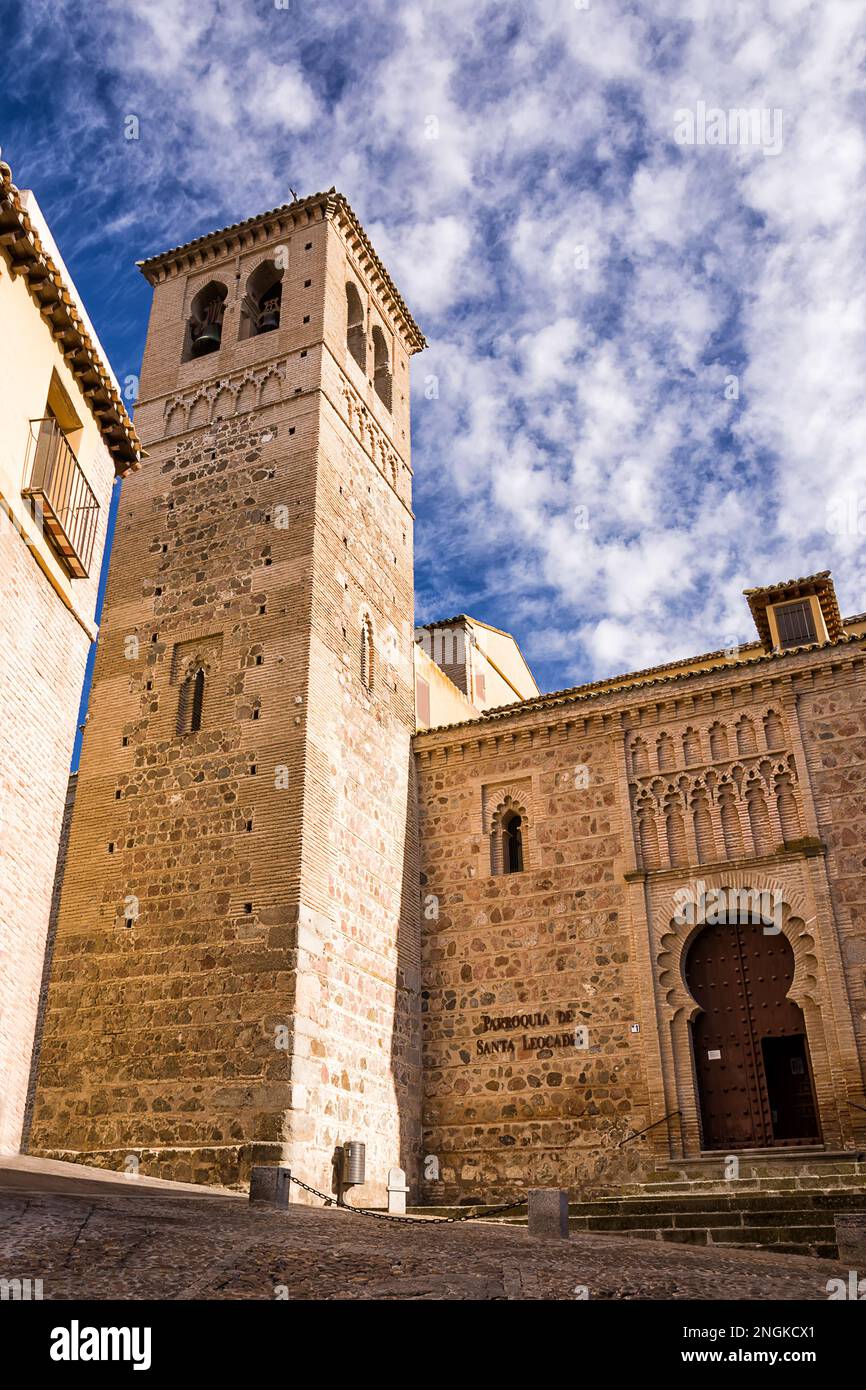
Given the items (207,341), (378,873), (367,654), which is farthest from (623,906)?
(207,341)

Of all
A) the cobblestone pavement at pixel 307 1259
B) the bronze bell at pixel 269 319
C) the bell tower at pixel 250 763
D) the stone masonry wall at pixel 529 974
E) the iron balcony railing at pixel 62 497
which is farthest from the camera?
the bronze bell at pixel 269 319

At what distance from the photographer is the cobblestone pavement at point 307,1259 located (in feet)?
17.6

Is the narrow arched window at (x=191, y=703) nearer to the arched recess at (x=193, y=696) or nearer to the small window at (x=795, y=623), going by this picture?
the arched recess at (x=193, y=696)

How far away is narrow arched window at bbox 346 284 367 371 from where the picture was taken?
18625mm

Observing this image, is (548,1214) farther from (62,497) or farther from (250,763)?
(62,497)

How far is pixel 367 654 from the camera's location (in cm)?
1620

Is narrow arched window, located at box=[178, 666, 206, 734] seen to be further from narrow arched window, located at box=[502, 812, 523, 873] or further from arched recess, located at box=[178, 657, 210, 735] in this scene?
narrow arched window, located at box=[502, 812, 523, 873]

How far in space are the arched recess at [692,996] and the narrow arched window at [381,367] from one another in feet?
32.4

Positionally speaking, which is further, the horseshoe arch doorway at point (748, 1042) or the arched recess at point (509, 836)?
the arched recess at point (509, 836)

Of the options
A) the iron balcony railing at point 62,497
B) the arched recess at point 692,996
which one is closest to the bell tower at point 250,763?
the arched recess at point 692,996

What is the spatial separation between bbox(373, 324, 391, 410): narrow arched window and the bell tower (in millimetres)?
694

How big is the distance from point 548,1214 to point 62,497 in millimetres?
7448

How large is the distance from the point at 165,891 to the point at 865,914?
Answer: 8.13 meters

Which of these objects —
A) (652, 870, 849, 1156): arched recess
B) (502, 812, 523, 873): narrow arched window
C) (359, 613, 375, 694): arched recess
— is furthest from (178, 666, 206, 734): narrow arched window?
(652, 870, 849, 1156): arched recess
